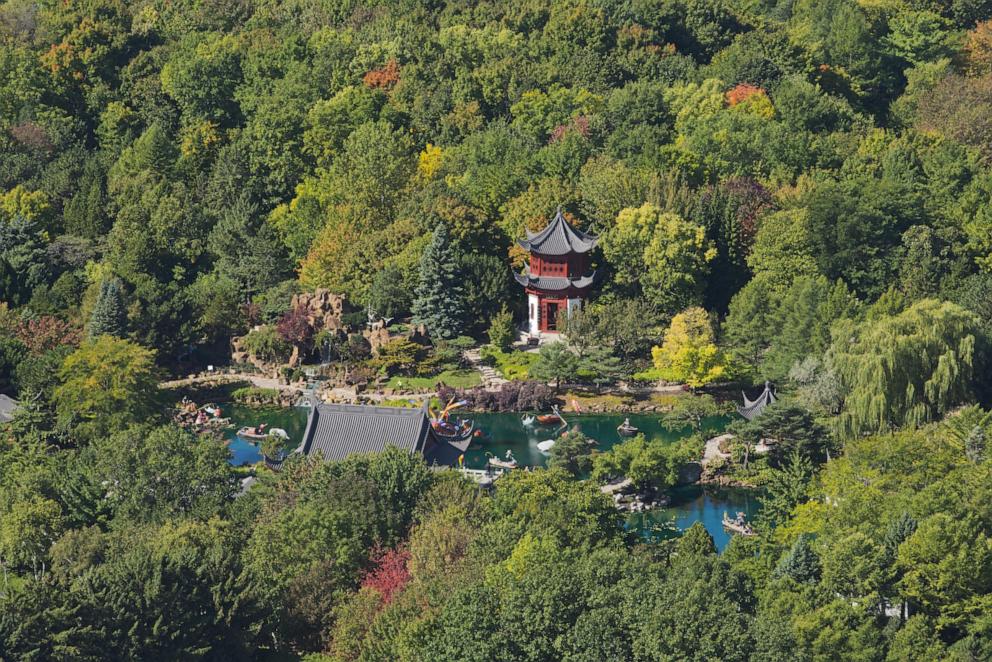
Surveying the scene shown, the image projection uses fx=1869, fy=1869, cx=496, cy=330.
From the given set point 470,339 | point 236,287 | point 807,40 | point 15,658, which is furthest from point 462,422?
point 807,40

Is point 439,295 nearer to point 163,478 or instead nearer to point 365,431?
point 365,431

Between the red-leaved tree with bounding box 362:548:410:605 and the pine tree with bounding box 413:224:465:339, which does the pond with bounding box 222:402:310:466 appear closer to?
the pine tree with bounding box 413:224:465:339

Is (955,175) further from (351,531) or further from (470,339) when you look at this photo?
(351,531)

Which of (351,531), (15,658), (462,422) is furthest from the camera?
(462,422)

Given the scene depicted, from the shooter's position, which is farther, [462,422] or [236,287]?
[236,287]

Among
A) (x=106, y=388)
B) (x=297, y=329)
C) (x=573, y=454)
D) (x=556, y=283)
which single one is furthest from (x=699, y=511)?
(x=297, y=329)

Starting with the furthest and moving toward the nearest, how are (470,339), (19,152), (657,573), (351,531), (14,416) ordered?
(19,152) → (470,339) → (14,416) → (351,531) → (657,573)
